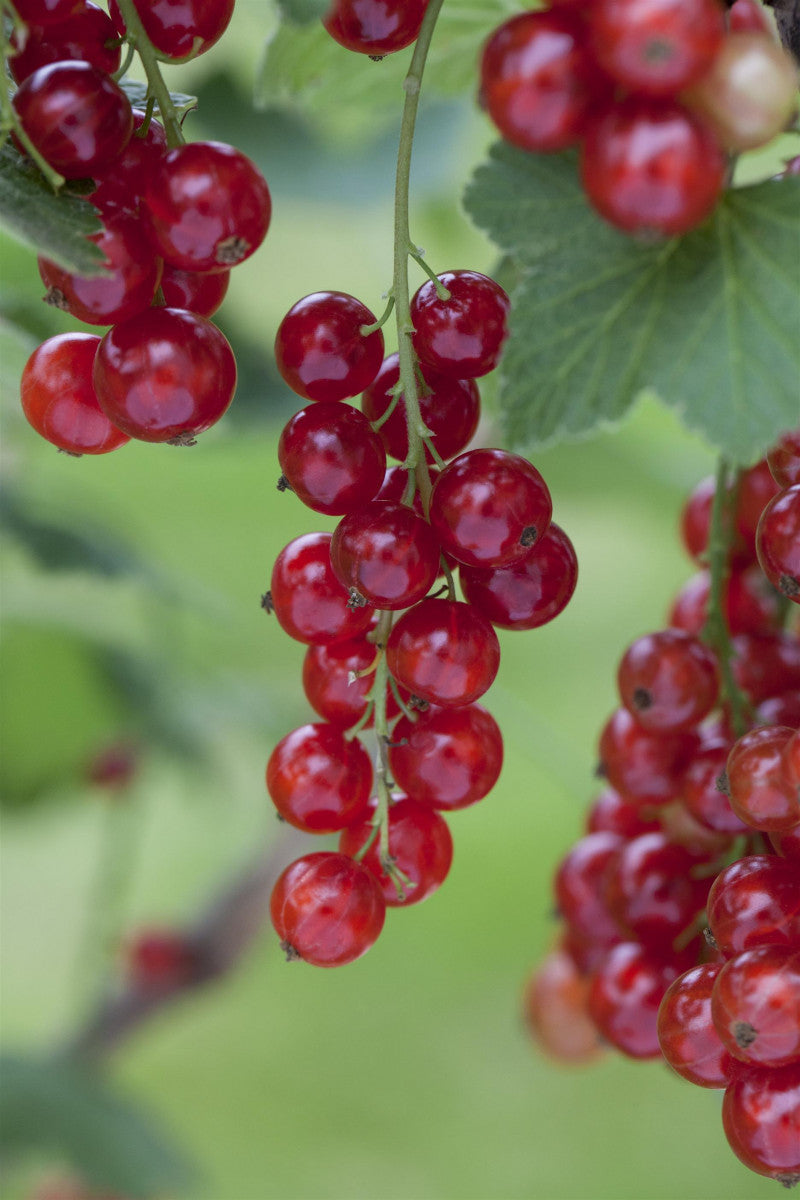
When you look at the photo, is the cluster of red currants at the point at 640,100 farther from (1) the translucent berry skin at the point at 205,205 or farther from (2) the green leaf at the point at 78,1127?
(2) the green leaf at the point at 78,1127

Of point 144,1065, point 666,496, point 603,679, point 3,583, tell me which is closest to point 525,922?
point 603,679

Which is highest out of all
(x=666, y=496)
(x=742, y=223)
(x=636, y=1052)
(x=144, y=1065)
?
(x=666, y=496)

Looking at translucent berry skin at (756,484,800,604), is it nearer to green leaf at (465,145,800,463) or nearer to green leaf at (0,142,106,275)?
green leaf at (465,145,800,463)

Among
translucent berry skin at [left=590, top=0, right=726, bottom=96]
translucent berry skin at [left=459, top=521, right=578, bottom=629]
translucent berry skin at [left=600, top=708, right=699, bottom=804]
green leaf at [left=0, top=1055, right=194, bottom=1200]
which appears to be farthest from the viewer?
green leaf at [left=0, top=1055, right=194, bottom=1200]

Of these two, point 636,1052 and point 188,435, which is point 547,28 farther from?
point 636,1052

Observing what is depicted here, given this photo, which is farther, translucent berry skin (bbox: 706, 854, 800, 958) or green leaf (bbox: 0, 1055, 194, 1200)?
green leaf (bbox: 0, 1055, 194, 1200)

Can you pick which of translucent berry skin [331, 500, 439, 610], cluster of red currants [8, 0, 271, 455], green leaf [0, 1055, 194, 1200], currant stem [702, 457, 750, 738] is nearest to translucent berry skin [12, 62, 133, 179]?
cluster of red currants [8, 0, 271, 455]

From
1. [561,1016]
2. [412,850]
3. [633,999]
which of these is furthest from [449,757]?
[561,1016]
